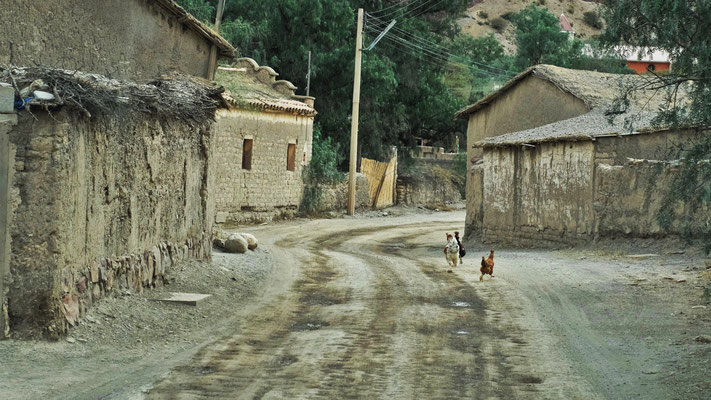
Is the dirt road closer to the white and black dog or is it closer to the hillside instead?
the white and black dog

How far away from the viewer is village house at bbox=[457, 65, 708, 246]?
70.1 feet

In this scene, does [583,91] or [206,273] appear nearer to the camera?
[206,273]

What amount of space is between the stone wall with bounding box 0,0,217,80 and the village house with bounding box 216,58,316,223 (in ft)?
34.2

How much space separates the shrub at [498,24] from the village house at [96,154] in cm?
9889

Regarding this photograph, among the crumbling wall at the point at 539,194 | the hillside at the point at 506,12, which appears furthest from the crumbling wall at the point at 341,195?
the hillside at the point at 506,12

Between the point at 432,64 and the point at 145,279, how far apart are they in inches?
1399

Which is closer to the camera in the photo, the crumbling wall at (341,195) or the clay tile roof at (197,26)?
the clay tile roof at (197,26)

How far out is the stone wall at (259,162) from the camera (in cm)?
3120

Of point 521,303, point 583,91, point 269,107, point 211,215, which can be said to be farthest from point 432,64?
point 521,303

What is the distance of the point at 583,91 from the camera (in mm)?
27609

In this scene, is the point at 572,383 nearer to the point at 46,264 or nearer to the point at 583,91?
the point at 46,264

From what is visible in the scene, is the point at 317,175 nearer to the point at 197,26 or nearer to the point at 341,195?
the point at 341,195

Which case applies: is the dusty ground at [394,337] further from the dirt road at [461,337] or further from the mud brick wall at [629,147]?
the mud brick wall at [629,147]

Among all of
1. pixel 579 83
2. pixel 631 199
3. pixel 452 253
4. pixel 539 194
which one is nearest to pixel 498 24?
pixel 579 83
